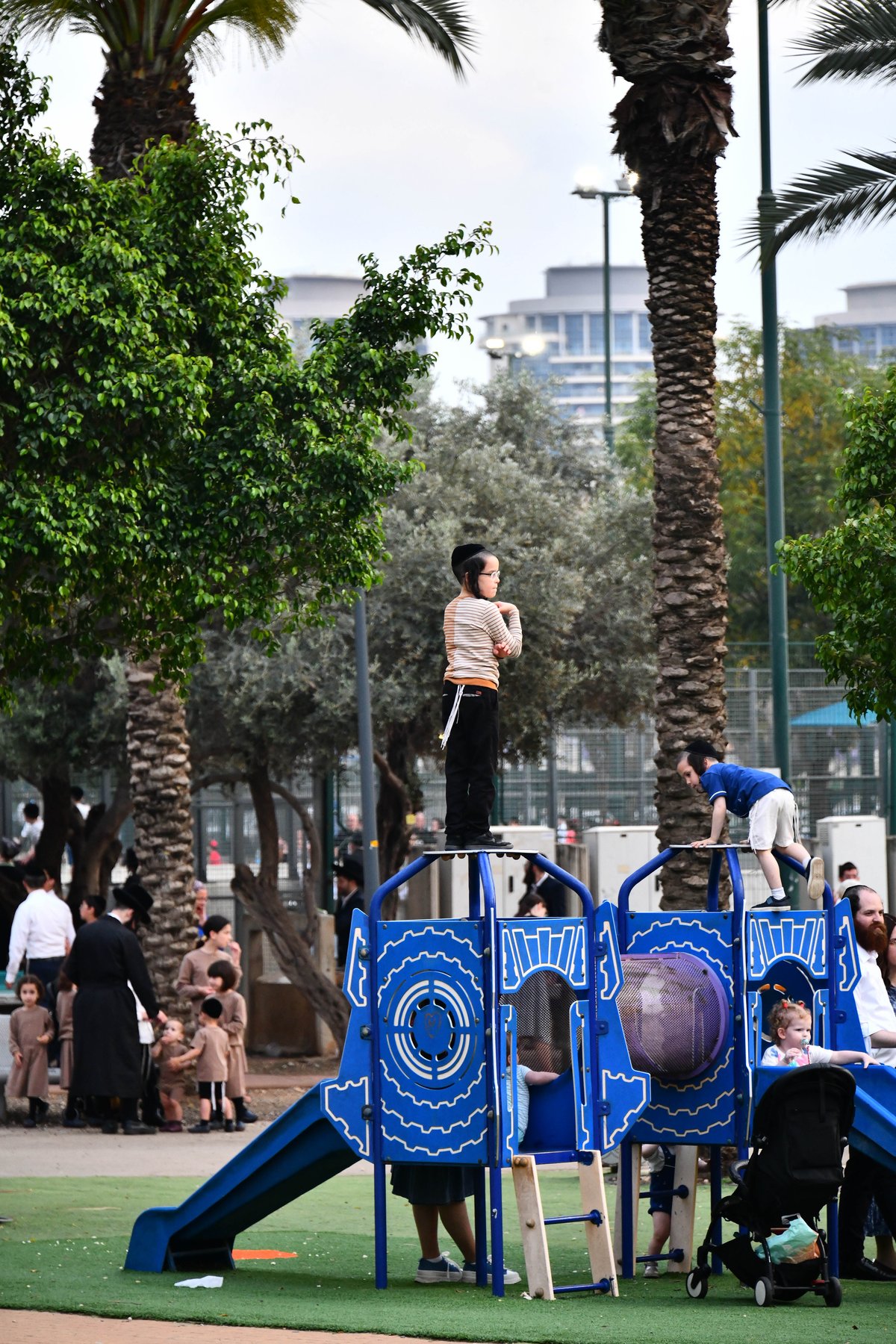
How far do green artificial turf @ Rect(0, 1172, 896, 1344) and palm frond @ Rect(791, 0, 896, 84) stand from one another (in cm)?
974

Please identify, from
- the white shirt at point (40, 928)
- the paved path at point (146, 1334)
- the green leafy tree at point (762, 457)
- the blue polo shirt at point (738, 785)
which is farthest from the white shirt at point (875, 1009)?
the green leafy tree at point (762, 457)

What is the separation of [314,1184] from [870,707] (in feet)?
22.0

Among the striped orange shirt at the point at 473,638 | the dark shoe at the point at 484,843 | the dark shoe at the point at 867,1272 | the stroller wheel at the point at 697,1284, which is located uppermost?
the striped orange shirt at the point at 473,638

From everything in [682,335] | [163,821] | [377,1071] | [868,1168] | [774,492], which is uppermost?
[682,335]

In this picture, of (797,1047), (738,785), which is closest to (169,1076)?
(738,785)

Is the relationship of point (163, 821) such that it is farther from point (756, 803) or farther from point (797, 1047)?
point (797, 1047)

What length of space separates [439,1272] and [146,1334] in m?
1.94

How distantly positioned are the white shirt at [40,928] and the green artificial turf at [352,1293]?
5101mm

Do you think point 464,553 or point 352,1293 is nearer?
point 352,1293

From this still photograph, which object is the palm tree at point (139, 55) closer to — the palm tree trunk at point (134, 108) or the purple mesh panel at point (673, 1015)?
the palm tree trunk at point (134, 108)

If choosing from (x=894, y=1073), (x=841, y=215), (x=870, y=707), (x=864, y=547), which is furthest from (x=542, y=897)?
(x=894, y=1073)

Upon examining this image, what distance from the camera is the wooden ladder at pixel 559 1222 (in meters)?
8.37

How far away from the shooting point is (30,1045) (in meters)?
15.9

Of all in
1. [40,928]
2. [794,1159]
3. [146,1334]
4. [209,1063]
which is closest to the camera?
[146,1334]
